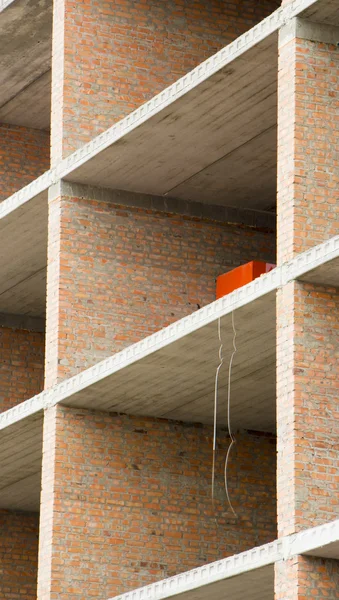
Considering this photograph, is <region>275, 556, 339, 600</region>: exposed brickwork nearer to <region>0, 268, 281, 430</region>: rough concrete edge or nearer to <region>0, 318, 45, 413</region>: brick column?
<region>0, 268, 281, 430</region>: rough concrete edge

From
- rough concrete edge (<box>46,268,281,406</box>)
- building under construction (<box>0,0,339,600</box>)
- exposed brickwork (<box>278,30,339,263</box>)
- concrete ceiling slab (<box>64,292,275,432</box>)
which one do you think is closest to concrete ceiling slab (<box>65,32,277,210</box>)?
building under construction (<box>0,0,339,600</box>)

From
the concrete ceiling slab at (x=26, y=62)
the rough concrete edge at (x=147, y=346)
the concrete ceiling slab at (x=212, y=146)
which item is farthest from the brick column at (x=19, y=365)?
the concrete ceiling slab at (x=212, y=146)

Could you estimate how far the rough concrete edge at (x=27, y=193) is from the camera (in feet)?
67.4

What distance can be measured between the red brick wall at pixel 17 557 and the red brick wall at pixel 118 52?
7600 mm

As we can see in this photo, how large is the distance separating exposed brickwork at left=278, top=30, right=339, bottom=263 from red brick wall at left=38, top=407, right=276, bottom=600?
16.7 ft

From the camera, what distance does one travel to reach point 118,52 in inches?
811

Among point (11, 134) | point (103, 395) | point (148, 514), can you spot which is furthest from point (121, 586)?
point (11, 134)

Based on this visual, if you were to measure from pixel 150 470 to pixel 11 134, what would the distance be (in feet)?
27.5

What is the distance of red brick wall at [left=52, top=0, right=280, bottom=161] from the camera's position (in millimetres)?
20328

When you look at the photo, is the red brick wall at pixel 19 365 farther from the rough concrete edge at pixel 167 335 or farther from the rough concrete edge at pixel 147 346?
the rough concrete edge at pixel 167 335

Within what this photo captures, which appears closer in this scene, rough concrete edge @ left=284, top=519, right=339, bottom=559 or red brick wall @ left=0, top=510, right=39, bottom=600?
rough concrete edge @ left=284, top=519, right=339, bottom=559

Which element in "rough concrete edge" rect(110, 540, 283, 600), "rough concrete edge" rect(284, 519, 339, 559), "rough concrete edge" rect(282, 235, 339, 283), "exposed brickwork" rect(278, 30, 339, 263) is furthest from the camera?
"exposed brickwork" rect(278, 30, 339, 263)

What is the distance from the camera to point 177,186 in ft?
67.4

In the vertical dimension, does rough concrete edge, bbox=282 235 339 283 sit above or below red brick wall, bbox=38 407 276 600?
above
